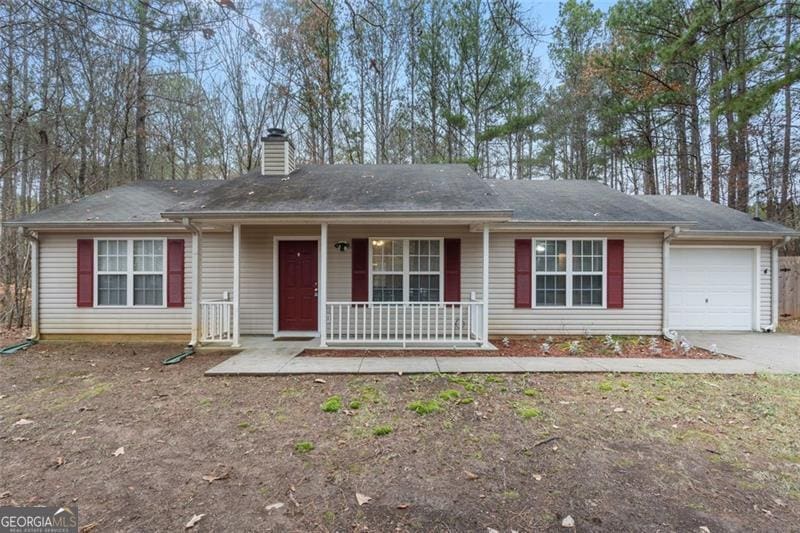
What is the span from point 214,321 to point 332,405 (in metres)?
4.14

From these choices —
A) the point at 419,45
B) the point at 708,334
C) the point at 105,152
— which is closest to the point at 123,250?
the point at 105,152

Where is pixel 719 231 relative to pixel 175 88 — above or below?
below

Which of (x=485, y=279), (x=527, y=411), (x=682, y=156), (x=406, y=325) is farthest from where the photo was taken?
(x=682, y=156)

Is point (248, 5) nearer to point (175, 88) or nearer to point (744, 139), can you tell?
point (175, 88)

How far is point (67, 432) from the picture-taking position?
11.5 ft

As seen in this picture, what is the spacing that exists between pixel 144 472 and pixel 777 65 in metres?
12.3

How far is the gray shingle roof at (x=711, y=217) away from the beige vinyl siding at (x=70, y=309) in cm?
1140

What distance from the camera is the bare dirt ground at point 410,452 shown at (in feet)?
7.66

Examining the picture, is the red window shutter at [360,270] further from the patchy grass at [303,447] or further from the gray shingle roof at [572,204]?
the patchy grass at [303,447]

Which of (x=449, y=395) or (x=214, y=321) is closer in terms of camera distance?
(x=449, y=395)

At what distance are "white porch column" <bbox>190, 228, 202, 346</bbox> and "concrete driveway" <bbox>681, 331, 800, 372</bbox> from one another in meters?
9.50

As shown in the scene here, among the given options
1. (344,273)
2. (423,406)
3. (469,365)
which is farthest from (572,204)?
(423,406)

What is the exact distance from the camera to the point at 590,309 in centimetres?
773

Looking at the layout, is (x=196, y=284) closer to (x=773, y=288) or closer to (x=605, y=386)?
(x=605, y=386)
